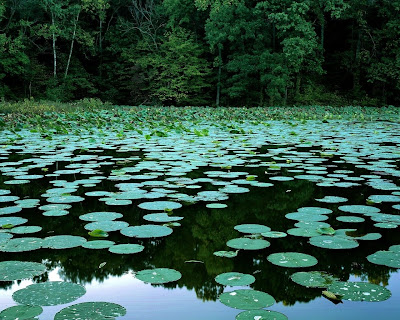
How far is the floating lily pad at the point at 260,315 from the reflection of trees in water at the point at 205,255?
138 millimetres

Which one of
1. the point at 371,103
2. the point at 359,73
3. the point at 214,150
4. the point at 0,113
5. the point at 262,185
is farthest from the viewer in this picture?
the point at 359,73

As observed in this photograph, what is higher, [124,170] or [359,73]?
[359,73]

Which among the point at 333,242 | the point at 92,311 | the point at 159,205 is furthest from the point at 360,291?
the point at 159,205

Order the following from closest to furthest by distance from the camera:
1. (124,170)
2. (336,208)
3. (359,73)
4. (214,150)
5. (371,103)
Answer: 1. (336,208)
2. (124,170)
3. (214,150)
4. (371,103)
5. (359,73)

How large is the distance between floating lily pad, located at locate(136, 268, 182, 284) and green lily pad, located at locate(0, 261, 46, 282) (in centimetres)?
36

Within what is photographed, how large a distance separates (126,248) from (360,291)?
0.88 m

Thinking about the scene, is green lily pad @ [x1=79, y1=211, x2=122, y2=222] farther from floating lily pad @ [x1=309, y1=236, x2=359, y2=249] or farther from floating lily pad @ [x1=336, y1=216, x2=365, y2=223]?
floating lily pad @ [x1=336, y1=216, x2=365, y2=223]

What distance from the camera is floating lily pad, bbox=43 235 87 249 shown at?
5.84 ft

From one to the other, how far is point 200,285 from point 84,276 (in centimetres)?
41

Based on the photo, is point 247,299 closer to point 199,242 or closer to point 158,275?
point 158,275

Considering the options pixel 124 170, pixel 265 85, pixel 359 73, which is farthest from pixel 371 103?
pixel 124 170

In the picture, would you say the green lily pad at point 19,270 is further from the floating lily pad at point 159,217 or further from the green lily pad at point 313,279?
the green lily pad at point 313,279

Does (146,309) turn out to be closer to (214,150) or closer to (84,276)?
(84,276)

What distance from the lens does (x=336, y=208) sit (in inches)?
96.0
